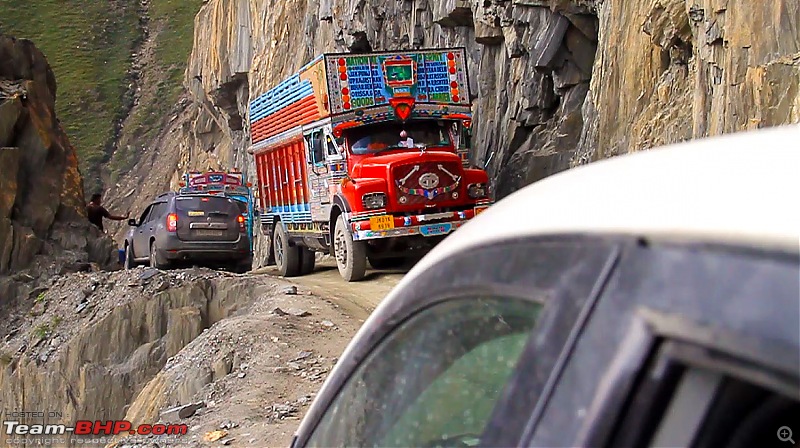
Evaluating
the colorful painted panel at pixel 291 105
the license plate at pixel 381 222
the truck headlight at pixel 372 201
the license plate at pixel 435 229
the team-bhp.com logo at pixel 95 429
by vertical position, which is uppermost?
the colorful painted panel at pixel 291 105

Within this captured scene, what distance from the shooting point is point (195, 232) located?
16.8 metres

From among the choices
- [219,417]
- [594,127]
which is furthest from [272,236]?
[219,417]

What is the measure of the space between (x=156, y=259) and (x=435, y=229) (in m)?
6.69

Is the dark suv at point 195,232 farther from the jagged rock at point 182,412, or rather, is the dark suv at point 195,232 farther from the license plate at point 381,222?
the jagged rock at point 182,412

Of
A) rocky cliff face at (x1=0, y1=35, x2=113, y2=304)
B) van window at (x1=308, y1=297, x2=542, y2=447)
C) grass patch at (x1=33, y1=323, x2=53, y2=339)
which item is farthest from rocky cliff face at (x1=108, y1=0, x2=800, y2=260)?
grass patch at (x1=33, y1=323, x2=53, y2=339)

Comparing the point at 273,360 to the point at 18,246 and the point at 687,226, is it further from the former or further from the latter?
the point at 18,246

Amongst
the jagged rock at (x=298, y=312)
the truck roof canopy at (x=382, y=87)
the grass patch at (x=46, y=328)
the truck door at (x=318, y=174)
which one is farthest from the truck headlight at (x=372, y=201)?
the grass patch at (x=46, y=328)

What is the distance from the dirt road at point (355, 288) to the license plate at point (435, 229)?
3.09ft

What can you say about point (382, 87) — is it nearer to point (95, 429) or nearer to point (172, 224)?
point (172, 224)

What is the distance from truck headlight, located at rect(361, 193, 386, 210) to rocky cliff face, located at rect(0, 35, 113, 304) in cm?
795

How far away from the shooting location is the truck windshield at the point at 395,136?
13914 mm

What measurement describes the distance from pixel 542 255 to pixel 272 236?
17143 mm

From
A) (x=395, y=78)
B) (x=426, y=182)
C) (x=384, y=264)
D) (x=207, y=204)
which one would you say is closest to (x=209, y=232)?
(x=207, y=204)

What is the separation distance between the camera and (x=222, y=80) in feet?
143
